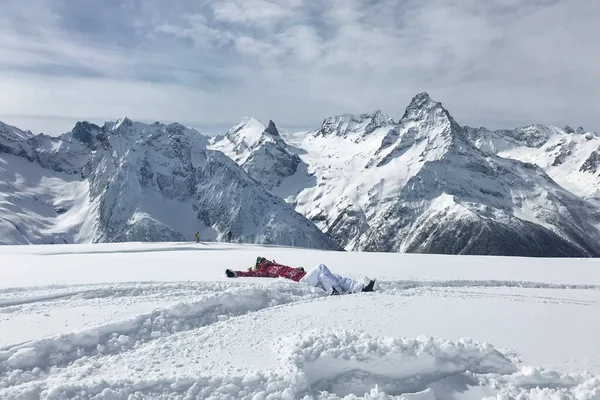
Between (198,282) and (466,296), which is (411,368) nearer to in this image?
(466,296)

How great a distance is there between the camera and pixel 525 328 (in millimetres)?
11945

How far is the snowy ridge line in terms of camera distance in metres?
9.43

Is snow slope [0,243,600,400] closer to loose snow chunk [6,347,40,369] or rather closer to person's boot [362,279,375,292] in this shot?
loose snow chunk [6,347,40,369]

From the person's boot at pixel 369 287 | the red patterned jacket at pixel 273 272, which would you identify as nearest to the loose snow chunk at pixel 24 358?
the person's boot at pixel 369 287

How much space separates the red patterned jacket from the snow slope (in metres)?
1.80

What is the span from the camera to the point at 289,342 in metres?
10.4

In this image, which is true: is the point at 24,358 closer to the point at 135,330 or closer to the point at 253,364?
the point at 135,330

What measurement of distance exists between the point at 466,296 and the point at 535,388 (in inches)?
286

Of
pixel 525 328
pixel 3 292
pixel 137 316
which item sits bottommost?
pixel 3 292

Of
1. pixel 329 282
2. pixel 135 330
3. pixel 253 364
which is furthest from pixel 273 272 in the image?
pixel 253 364

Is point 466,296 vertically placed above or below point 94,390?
above

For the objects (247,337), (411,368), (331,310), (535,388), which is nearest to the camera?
(535,388)

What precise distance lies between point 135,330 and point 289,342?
3540mm

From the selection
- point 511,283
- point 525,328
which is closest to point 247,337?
point 525,328
